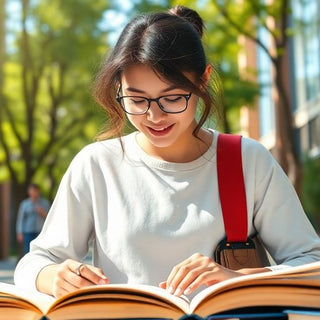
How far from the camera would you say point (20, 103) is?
27875mm

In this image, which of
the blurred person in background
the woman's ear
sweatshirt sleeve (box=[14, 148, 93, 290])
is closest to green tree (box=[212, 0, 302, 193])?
the blurred person in background

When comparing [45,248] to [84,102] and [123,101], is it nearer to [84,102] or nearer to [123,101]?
[123,101]

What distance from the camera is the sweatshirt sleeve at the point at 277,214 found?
250 centimetres

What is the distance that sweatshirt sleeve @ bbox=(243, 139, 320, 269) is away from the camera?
250 cm

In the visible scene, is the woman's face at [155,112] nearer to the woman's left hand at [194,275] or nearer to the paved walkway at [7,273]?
the woman's left hand at [194,275]

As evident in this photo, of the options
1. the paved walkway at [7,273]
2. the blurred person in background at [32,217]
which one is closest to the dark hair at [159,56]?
the paved walkway at [7,273]

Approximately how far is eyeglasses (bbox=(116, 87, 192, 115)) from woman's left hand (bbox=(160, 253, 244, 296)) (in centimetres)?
46

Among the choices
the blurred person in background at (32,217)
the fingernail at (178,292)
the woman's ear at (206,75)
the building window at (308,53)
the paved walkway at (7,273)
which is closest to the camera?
the fingernail at (178,292)

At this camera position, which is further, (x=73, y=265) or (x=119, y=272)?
(x=119, y=272)

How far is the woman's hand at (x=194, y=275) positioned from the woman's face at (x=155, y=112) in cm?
43

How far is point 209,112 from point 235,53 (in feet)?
62.7

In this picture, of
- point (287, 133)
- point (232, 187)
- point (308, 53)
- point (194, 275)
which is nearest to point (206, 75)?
point (232, 187)

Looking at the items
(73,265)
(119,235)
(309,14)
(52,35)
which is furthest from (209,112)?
(52,35)

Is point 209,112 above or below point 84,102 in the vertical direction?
above
